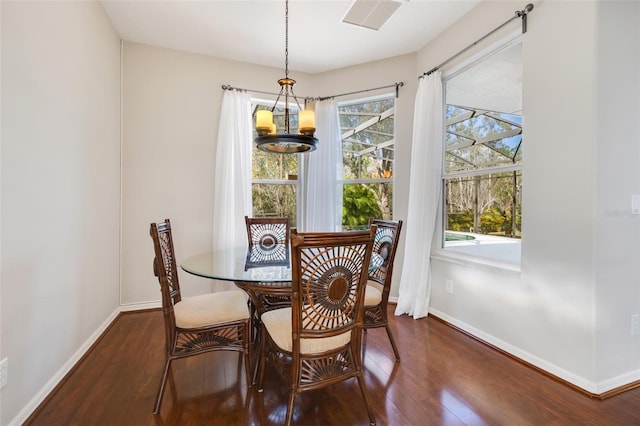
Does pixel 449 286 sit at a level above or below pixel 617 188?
below

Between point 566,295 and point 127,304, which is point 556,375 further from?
point 127,304

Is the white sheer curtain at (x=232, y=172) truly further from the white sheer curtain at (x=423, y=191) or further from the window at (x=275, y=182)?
the white sheer curtain at (x=423, y=191)

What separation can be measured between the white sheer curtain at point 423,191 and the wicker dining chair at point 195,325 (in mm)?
1849

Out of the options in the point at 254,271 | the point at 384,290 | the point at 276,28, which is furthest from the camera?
the point at 276,28

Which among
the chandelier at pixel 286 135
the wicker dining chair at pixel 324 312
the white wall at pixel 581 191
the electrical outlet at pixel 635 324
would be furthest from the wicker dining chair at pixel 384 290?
the electrical outlet at pixel 635 324

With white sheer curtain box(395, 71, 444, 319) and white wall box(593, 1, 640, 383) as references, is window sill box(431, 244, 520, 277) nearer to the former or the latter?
white sheer curtain box(395, 71, 444, 319)

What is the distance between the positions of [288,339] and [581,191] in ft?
6.42

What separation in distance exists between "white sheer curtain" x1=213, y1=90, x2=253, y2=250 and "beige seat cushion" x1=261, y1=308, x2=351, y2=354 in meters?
1.83

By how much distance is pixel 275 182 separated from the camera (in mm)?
3824

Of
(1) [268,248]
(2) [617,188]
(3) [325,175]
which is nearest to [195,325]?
(1) [268,248]

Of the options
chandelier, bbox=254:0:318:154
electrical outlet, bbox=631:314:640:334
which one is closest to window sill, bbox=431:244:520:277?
electrical outlet, bbox=631:314:640:334

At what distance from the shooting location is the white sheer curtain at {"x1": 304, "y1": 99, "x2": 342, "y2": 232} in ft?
12.3

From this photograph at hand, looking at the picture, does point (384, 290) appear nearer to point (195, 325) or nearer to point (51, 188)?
point (195, 325)

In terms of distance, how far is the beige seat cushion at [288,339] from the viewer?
4.92 ft
